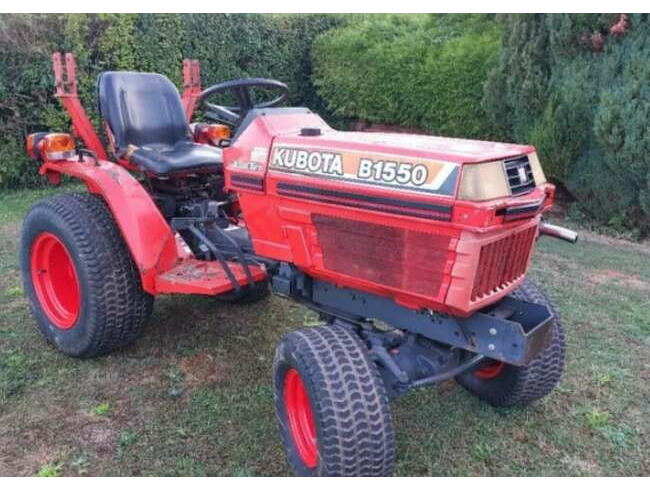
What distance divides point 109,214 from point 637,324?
10.1 feet

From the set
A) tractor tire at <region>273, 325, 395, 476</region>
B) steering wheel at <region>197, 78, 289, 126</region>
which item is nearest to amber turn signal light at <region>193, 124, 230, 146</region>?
Result: steering wheel at <region>197, 78, 289, 126</region>

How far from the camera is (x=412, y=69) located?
26.0 feet

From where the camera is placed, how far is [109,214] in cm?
309

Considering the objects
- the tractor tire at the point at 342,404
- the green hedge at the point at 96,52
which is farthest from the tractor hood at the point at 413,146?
the green hedge at the point at 96,52

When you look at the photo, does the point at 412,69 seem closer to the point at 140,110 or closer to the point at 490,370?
the point at 140,110

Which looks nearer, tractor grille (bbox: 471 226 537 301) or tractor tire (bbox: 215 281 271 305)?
tractor grille (bbox: 471 226 537 301)

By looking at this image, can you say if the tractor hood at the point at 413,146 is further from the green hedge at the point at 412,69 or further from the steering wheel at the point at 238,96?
the green hedge at the point at 412,69

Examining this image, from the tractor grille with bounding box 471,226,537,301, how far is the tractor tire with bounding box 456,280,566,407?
37cm

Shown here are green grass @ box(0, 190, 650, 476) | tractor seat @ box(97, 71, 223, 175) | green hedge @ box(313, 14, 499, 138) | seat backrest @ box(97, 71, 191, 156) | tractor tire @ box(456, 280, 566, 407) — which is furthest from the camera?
green hedge @ box(313, 14, 499, 138)

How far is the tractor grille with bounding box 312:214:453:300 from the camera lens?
2.10 meters

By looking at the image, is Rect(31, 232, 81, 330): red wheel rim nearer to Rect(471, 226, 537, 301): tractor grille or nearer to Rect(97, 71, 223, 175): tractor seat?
Rect(97, 71, 223, 175): tractor seat

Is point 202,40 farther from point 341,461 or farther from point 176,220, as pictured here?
point 341,461

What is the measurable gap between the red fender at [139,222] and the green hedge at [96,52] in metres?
4.39

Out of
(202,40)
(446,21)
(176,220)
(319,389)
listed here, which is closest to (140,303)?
(176,220)
